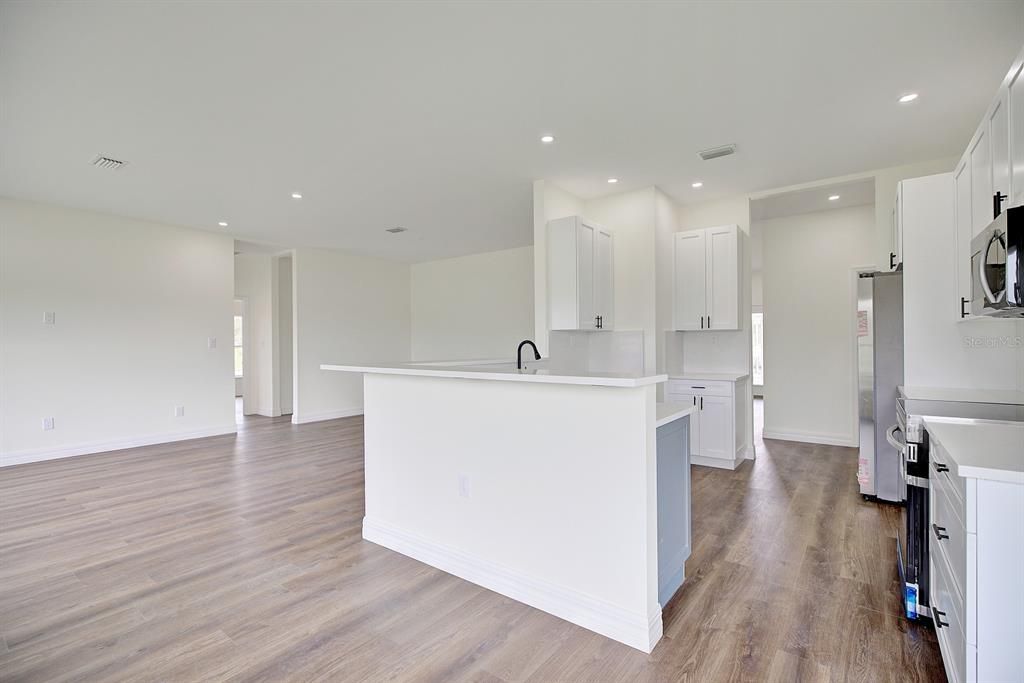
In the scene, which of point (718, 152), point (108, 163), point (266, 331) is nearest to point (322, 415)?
point (266, 331)

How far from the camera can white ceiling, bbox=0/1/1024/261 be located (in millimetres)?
2248

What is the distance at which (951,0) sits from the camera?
2143mm

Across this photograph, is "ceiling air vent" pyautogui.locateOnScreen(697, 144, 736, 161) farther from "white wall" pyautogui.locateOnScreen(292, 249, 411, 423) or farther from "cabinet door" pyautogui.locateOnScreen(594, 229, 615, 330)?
"white wall" pyautogui.locateOnScreen(292, 249, 411, 423)

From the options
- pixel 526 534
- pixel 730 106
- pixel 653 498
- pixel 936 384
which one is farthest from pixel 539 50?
pixel 936 384

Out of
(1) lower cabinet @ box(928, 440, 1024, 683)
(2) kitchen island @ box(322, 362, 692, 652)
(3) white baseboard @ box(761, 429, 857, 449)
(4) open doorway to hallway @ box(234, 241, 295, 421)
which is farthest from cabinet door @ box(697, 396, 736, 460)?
(4) open doorway to hallway @ box(234, 241, 295, 421)

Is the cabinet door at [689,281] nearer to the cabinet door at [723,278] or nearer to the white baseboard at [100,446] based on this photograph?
the cabinet door at [723,278]

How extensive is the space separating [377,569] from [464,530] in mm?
546

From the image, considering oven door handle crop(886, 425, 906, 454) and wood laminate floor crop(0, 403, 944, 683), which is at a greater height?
oven door handle crop(886, 425, 906, 454)

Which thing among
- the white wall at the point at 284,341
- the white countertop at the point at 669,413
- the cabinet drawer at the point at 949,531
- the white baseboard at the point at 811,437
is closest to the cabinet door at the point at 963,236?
the cabinet drawer at the point at 949,531

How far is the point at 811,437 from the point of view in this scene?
564cm

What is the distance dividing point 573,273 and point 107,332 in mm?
5350

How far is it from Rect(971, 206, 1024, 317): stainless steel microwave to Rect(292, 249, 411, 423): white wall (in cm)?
744

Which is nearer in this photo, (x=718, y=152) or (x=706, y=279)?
(x=718, y=152)

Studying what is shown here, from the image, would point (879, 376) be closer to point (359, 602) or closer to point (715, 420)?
point (715, 420)
